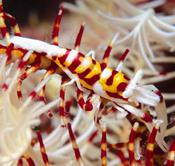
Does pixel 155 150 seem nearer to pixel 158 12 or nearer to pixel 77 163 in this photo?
pixel 77 163

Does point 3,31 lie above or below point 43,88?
above

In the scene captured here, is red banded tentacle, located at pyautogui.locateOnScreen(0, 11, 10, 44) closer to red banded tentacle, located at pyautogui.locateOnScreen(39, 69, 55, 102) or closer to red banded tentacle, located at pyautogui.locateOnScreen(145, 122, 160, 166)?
red banded tentacle, located at pyautogui.locateOnScreen(39, 69, 55, 102)

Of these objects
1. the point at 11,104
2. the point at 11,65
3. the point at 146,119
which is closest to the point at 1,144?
the point at 11,104

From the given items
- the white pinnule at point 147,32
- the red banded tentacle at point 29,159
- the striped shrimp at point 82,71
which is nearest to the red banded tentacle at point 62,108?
the striped shrimp at point 82,71

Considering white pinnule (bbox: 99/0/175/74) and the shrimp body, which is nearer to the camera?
the shrimp body

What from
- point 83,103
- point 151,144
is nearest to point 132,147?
Answer: point 151,144

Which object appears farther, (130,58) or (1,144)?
(130,58)

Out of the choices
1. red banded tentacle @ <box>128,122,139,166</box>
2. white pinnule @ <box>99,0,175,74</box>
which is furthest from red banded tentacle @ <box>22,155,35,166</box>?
white pinnule @ <box>99,0,175,74</box>

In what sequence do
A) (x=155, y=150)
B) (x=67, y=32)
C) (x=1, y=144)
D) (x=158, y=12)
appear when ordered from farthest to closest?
(x=67, y=32), (x=158, y=12), (x=155, y=150), (x=1, y=144)

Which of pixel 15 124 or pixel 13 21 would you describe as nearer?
pixel 15 124

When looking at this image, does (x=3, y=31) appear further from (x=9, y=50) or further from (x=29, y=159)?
(x=29, y=159)

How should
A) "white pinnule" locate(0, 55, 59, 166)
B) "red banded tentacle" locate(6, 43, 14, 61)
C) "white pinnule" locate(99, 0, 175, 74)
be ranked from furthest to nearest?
"white pinnule" locate(99, 0, 175, 74) → "red banded tentacle" locate(6, 43, 14, 61) → "white pinnule" locate(0, 55, 59, 166)
